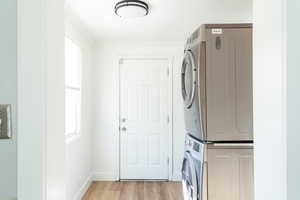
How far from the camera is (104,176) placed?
4.34 m

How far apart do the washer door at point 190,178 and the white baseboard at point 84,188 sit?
1.54m

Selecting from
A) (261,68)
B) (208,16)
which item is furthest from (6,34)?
(208,16)

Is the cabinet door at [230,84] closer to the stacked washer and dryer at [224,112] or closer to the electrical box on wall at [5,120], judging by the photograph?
the stacked washer and dryer at [224,112]

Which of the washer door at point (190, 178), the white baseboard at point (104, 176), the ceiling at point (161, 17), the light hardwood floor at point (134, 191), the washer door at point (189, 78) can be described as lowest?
the light hardwood floor at point (134, 191)

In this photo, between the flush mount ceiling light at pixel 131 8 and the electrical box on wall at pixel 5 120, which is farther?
the flush mount ceiling light at pixel 131 8

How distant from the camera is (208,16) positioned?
119 inches

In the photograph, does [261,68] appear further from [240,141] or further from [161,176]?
[161,176]

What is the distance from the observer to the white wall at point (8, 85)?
0.84 metres

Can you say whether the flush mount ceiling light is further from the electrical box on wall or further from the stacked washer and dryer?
the electrical box on wall

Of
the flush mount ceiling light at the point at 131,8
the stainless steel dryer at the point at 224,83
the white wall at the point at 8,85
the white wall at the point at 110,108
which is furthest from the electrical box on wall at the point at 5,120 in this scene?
the white wall at the point at 110,108

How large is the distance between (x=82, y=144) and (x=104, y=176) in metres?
0.95

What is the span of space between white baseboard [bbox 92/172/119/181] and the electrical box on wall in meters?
3.67

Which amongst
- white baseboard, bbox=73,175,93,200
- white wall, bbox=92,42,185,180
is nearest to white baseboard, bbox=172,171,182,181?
white wall, bbox=92,42,185,180

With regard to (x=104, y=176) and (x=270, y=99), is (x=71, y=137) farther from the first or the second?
(x=270, y=99)
